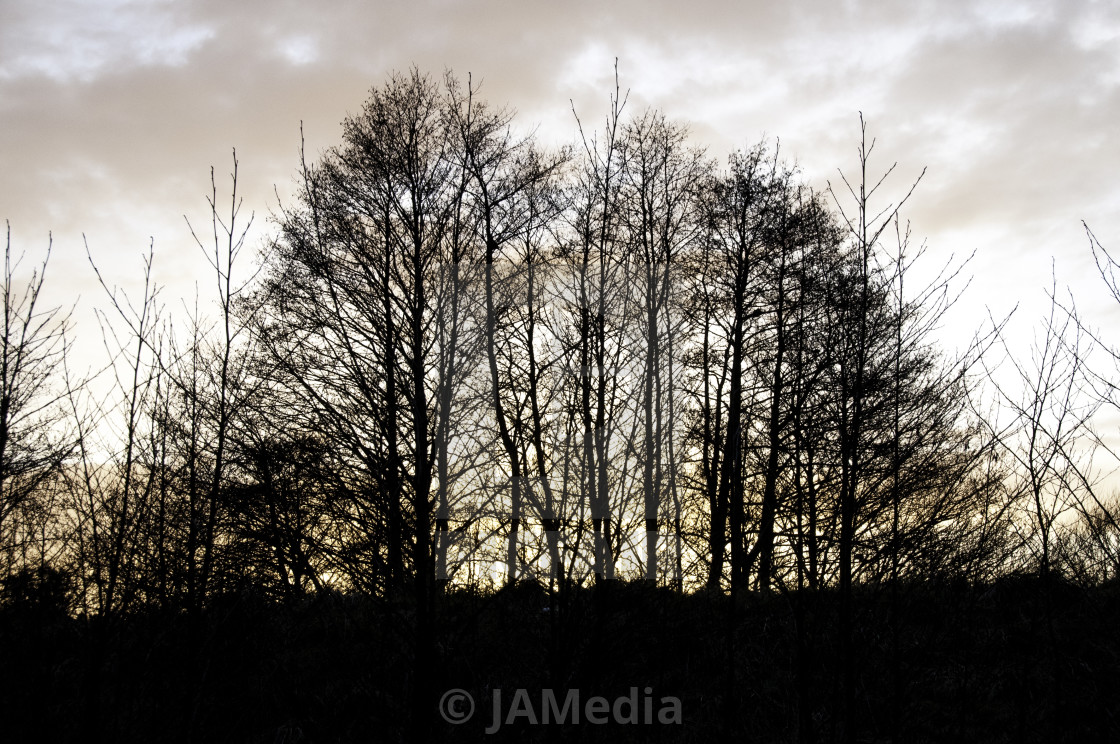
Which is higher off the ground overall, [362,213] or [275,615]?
[362,213]

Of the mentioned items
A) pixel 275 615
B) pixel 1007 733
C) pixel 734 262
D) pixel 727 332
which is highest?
pixel 734 262

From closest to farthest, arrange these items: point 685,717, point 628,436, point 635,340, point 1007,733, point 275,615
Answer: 1. point 628,436
2. point 635,340
3. point 1007,733
4. point 685,717
5. point 275,615

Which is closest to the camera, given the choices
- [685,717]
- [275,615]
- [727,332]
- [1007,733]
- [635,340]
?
[635,340]

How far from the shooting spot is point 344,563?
512 cm

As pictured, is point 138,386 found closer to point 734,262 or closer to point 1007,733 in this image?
point 1007,733

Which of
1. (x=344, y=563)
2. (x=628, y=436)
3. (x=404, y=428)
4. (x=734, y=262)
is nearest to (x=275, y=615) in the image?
(x=344, y=563)

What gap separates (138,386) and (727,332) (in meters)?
10.3
